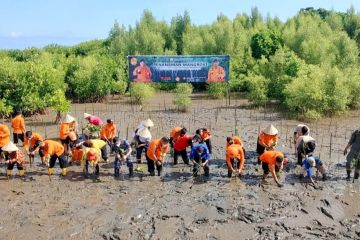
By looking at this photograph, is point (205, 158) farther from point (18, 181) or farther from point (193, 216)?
point (18, 181)

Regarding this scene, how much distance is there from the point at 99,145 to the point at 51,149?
124cm

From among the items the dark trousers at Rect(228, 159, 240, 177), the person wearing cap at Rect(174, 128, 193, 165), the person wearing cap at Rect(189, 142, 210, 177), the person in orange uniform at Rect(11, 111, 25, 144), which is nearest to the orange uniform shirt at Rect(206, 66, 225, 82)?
the person wearing cap at Rect(174, 128, 193, 165)

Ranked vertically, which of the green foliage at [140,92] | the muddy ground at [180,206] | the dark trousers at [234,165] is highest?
the green foliage at [140,92]

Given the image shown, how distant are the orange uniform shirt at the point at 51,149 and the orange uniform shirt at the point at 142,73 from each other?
11.4 m

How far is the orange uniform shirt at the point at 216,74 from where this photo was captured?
22.1 meters

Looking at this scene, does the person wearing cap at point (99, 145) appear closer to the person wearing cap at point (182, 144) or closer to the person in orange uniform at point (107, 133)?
the person in orange uniform at point (107, 133)

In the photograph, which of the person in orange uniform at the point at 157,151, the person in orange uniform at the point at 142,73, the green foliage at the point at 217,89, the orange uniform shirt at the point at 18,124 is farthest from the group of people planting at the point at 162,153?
the green foliage at the point at 217,89

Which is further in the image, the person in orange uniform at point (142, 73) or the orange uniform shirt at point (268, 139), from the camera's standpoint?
the person in orange uniform at point (142, 73)

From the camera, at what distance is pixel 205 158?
1125 cm

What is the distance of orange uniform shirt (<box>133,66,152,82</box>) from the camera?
22.2 meters

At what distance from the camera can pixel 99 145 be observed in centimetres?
1165

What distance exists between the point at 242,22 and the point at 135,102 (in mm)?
23477

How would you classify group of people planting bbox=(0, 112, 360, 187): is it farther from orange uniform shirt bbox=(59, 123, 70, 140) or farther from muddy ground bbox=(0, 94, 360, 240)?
muddy ground bbox=(0, 94, 360, 240)

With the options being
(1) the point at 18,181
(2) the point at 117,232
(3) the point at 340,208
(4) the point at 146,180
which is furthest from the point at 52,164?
(3) the point at 340,208
